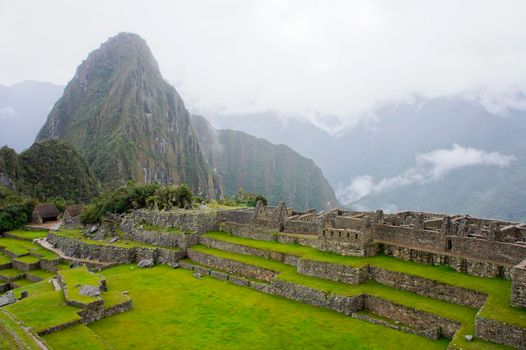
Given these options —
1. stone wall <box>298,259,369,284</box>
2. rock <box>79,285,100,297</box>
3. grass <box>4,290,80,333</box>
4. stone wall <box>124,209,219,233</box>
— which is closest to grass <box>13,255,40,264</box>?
stone wall <box>124,209,219,233</box>

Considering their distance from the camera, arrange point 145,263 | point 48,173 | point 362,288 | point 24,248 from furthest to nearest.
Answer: point 48,173, point 24,248, point 145,263, point 362,288

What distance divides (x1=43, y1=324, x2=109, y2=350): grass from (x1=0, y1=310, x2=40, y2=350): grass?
1.06m

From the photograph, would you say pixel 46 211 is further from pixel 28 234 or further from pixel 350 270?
pixel 350 270

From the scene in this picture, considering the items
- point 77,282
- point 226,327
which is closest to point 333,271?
point 226,327

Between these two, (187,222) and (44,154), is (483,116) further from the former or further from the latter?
(44,154)

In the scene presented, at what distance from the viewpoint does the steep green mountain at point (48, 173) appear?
9500 centimetres

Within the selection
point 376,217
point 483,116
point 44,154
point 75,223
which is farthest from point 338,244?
point 44,154

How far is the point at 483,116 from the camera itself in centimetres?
9931

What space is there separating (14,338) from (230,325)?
7.88 m

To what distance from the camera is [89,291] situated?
1908 cm

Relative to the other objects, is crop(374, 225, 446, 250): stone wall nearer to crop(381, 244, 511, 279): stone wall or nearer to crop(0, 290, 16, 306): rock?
crop(381, 244, 511, 279): stone wall

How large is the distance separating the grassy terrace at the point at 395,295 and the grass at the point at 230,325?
1.02m

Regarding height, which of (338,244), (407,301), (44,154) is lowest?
(407,301)

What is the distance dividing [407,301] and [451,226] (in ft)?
18.0
